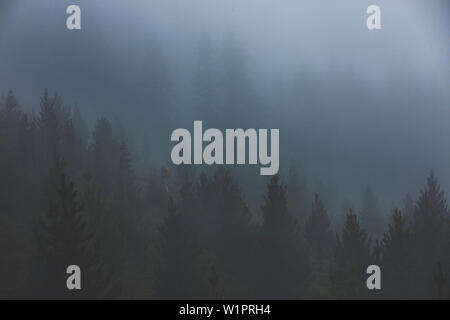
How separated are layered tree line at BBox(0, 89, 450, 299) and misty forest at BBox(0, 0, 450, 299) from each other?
3 centimetres

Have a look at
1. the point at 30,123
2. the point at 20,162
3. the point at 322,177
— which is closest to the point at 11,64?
the point at 30,123

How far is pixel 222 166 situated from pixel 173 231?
1434 millimetres

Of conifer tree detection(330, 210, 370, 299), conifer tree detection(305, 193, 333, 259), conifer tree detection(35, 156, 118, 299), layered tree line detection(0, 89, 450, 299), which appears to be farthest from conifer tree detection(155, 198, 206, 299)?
conifer tree detection(330, 210, 370, 299)

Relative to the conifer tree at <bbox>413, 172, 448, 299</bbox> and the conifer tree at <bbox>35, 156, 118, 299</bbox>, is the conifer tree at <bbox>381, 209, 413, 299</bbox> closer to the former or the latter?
the conifer tree at <bbox>413, 172, 448, 299</bbox>

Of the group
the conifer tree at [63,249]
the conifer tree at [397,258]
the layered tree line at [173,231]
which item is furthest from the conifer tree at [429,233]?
the conifer tree at [63,249]

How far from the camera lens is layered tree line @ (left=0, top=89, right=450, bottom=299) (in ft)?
23.1

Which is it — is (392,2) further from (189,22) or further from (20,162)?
(20,162)

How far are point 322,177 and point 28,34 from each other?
225 inches

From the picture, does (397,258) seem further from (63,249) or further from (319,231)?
(63,249)

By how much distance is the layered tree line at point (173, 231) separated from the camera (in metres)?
7.03

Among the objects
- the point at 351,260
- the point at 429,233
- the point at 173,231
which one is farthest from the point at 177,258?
the point at 429,233

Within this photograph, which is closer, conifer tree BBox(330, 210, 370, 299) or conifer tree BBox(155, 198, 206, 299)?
conifer tree BBox(330, 210, 370, 299)
